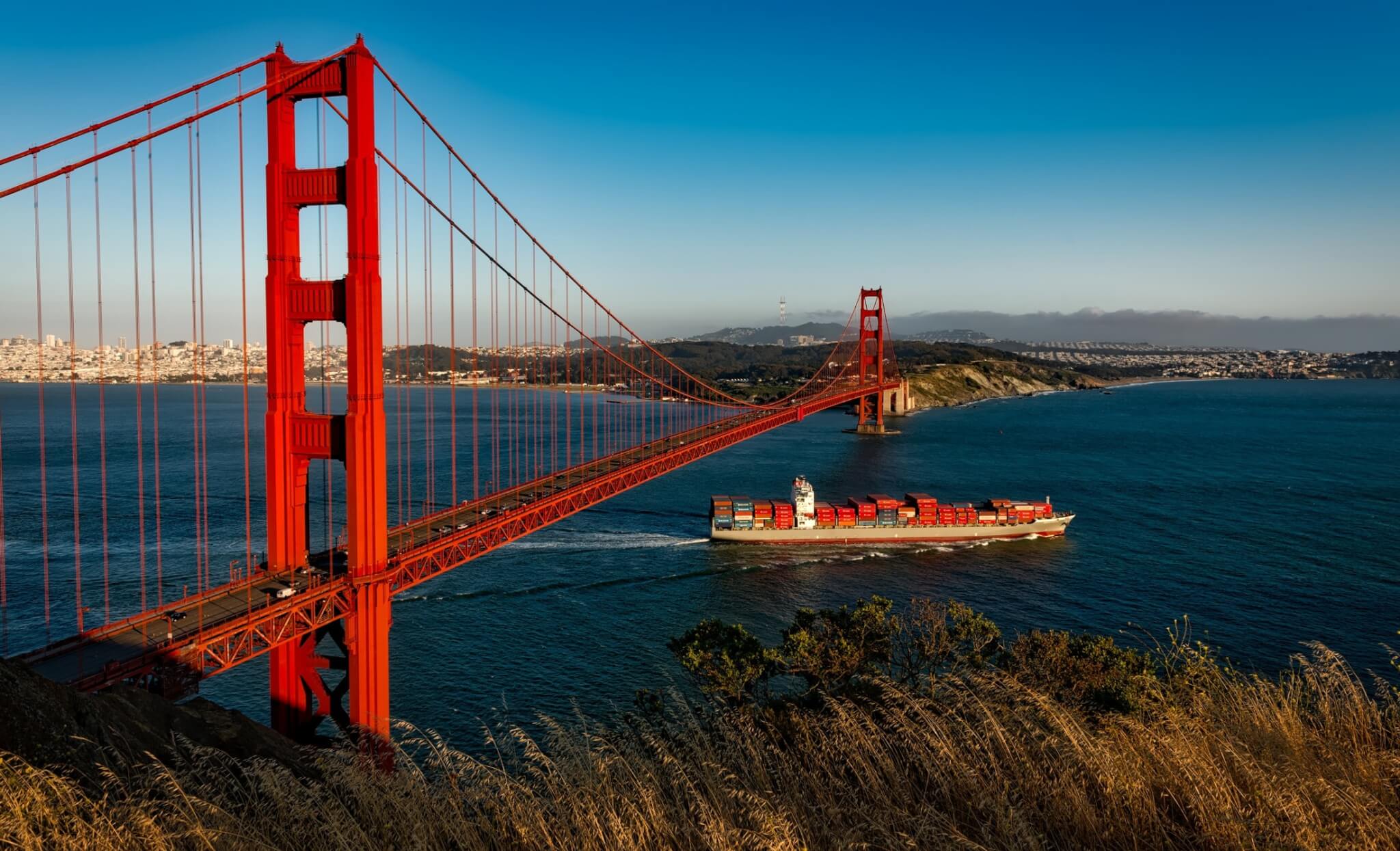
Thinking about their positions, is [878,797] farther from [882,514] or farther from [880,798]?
[882,514]

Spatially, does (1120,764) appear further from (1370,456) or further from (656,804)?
(1370,456)

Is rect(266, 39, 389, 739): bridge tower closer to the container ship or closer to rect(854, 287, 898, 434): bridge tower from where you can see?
the container ship

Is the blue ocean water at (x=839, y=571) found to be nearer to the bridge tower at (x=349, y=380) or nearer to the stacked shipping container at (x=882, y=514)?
the stacked shipping container at (x=882, y=514)

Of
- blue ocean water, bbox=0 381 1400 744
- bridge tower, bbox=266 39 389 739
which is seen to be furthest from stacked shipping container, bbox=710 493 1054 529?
bridge tower, bbox=266 39 389 739

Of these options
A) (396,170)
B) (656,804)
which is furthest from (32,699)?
(396,170)

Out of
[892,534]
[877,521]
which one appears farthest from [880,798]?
[877,521]

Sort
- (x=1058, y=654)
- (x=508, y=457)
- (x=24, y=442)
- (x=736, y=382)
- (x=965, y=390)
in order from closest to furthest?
(x=1058, y=654) < (x=508, y=457) < (x=24, y=442) < (x=965, y=390) < (x=736, y=382)
